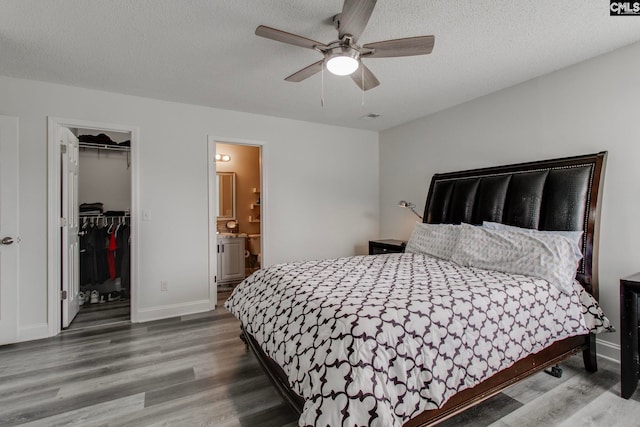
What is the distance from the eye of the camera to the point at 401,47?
188 cm

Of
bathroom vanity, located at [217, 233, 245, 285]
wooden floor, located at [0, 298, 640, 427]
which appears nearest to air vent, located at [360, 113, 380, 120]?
bathroom vanity, located at [217, 233, 245, 285]

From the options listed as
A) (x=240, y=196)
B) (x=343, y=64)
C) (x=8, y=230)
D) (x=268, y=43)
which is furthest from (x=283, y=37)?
(x=240, y=196)

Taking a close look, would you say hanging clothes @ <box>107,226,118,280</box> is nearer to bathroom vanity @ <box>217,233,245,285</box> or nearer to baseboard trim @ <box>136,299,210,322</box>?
baseboard trim @ <box>136,299,210,322</box>

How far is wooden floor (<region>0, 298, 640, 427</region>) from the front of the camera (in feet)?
5.80

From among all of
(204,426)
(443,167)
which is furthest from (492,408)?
(443,167)

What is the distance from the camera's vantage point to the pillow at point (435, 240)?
9.41ft

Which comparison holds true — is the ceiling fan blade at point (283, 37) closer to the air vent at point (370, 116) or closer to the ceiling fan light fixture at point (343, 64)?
the ceiling fan light fixture at point (343, 64)

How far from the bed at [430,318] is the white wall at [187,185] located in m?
1.48

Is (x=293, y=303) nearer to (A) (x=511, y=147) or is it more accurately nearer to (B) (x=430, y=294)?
(B) (x=430, y=294)

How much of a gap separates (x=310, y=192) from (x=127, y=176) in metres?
2.75

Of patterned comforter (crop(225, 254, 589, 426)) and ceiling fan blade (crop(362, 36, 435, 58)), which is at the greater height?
ceiling fan blade (crop(362, 36, 435, 58))

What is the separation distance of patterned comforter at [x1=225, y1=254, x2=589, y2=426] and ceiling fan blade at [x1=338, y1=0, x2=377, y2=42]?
1506 millimetres

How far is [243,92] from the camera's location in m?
3.23

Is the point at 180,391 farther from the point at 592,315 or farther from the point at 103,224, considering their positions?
the point at 103,224
